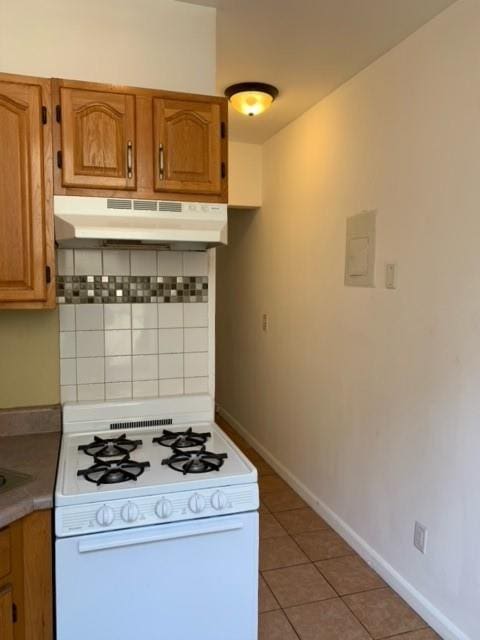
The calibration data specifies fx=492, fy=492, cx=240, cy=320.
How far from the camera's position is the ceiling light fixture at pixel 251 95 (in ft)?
9.37

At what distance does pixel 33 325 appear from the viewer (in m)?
2.06

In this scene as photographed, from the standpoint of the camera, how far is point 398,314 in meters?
2.38

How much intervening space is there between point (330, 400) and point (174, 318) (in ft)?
4.23

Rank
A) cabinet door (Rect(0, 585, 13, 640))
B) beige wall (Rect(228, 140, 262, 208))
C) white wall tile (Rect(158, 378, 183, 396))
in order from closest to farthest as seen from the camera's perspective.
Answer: cabinet door (Rect(0, 585, 13, 640)) → white wall tile (Rect(158, 378, 183, 396)) → beige wall (Rect(228, 140, 262, 208))

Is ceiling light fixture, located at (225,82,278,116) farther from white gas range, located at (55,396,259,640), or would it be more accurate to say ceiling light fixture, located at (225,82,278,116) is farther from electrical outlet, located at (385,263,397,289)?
white gas range, located at (55,396,259,640)

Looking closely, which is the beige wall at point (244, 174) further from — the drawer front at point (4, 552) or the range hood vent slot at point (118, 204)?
the drawer front at point (4, 552)

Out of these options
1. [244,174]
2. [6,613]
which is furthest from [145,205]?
[244,174]

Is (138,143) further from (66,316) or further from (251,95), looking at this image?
(251,95)

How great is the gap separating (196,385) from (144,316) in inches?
16.0

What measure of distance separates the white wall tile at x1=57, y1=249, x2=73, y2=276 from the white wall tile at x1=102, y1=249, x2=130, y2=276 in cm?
14

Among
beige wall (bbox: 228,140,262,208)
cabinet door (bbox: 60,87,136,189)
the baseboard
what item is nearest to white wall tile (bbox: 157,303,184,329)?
cabinet door (bbox: 60,87,136,189)

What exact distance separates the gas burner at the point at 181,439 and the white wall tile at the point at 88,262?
75 cm

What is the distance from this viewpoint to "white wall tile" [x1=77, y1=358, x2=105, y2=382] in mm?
2137

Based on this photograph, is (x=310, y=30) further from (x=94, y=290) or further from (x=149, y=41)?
(x=94, y=290)
